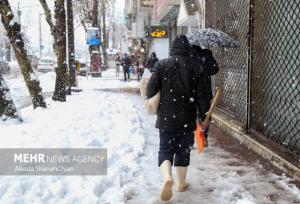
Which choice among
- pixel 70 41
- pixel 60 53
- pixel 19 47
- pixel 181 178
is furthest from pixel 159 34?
pixel 181 178

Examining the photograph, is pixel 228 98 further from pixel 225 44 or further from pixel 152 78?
pixel 152 78

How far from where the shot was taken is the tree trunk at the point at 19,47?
40.8 feet

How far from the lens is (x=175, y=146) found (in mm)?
5938

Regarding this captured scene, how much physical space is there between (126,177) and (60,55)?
11219mm

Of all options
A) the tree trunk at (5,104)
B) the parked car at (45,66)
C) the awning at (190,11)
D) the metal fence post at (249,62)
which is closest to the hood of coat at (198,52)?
the metal fence post at (249,62)

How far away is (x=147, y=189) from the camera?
250 inches

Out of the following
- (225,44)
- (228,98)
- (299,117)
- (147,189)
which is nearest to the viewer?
(147,189)

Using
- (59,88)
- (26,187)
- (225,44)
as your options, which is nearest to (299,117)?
(225,44)

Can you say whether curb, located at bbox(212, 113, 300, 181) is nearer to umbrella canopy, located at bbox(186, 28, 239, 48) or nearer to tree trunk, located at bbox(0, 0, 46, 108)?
umbrella canopy, located at bbox(186, 28, 239, 48)

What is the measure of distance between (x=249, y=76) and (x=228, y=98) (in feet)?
9.15

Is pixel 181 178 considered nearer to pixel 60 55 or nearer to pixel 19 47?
pixel 19 47

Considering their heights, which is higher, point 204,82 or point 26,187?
point 204,82

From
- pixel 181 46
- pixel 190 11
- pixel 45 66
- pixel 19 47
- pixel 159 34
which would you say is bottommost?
pixel 45 66

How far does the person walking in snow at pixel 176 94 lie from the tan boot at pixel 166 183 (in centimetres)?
1
